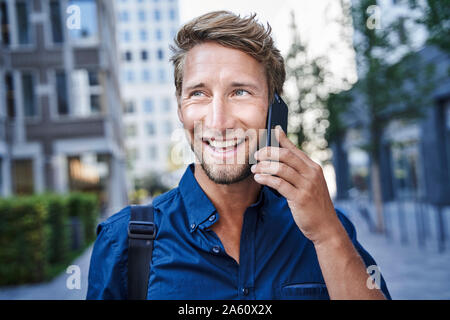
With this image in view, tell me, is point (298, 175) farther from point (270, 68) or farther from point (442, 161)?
point (442, 161)

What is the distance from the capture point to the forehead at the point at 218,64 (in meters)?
1.41

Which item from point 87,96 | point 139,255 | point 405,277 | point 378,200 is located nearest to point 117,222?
point 139,255

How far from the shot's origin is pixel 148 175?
33.0 meters

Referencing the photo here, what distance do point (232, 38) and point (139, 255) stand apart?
77 cm

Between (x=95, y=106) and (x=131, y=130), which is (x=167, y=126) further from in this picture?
(x=95, y=106)

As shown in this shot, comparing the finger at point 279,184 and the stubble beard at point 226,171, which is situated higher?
the stubble beard at point 226,171

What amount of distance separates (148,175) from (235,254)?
3204 centimetres

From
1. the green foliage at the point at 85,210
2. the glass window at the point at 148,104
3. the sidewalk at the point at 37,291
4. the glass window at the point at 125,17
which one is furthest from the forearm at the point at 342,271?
the glass window at the point at 148,104

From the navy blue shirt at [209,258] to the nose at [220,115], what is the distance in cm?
31

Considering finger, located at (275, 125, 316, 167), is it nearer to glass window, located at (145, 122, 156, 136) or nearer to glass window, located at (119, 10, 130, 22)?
glass window, located at (119, 10, 130, 22)

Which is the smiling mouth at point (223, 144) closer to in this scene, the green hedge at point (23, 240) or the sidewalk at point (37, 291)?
the sidewalk at point (37, 291)

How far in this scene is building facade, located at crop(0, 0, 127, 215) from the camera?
16266 millimetres

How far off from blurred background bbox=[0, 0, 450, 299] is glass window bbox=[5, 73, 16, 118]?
52 mm

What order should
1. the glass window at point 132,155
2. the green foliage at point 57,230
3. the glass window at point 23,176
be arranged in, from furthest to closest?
the glass window at point 132,155 → the glass window at point 23,176 → the green foliage at point 57,230
